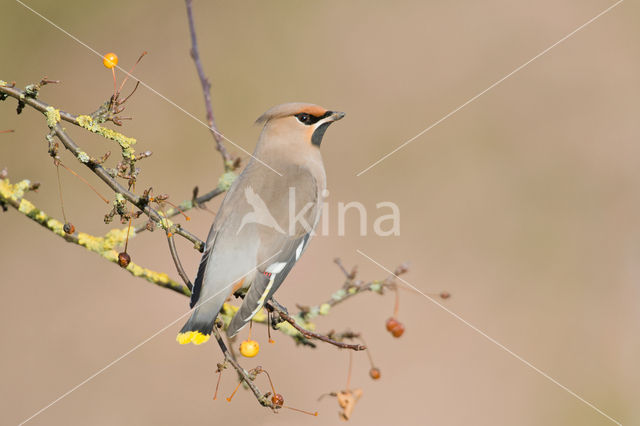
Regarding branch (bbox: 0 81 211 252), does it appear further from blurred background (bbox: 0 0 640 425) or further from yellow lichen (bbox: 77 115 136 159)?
blurred background (bbox: 0 0 640 425)

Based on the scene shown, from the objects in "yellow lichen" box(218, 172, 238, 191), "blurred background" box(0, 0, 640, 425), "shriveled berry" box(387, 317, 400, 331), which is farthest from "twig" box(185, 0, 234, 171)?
"blurred background" box(0, 0, 640, 425)

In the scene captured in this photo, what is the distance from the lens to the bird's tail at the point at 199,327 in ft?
8.52

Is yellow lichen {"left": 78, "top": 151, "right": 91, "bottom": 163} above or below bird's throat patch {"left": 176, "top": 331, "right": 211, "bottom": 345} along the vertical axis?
above

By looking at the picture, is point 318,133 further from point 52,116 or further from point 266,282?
point 52,116

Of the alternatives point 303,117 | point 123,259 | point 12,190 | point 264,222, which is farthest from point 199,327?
point 303,117

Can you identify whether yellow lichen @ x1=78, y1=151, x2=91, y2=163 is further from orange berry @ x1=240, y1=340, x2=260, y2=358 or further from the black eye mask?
the black eye mask

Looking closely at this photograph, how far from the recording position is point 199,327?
8.55 ft

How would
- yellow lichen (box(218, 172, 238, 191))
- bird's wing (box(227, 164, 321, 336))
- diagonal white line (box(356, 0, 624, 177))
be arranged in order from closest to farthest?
bird's wing (box(227, 164, 321, 336)), yellow lichen (box(218, 172, 238, 191)), diagonal white line (box(356, 0, 624, 177))

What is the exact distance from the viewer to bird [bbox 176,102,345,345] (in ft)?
8.80

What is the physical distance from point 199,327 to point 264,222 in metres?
0.69

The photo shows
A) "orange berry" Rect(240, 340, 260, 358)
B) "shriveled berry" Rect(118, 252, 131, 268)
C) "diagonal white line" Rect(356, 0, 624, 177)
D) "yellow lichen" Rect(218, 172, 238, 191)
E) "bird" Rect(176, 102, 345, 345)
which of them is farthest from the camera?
"diagonal white line" Rect(356, 0, 624, 177)

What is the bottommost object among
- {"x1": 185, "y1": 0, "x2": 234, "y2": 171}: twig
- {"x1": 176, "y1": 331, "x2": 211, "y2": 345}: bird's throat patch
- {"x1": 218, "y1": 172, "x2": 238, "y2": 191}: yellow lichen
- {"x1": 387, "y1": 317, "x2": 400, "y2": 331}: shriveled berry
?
{"x1": 176, "y1": 331, "x2": 211, "y2": 345}: bird's throat patch

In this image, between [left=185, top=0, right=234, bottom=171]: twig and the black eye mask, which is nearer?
[left=185, top=0, right=234, bottom=171]: twig

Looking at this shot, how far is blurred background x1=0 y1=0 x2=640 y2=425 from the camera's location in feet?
16.3
